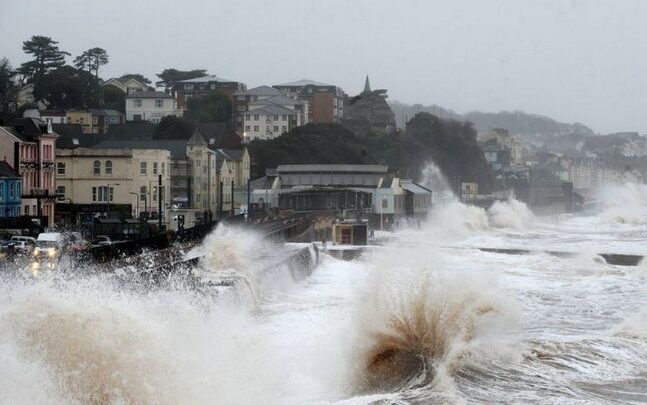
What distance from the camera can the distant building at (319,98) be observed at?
12344cm

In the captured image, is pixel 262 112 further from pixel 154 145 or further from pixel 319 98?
pixel 154 145

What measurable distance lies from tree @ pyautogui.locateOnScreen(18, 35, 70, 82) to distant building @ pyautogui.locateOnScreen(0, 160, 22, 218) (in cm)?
6353

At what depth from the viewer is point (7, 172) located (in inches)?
1502

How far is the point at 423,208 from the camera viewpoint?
76.9m

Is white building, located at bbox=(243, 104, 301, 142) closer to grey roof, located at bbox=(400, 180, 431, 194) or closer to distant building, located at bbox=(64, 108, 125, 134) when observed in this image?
distant building, located at bbox=(64, 108, 125, 134)

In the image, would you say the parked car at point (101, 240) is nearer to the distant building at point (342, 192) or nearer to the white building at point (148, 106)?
the distant building at point (342, 192)

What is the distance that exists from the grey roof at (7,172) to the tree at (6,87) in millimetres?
40347

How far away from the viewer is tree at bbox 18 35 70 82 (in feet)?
330

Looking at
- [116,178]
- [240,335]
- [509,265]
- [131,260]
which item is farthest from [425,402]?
[116,178]

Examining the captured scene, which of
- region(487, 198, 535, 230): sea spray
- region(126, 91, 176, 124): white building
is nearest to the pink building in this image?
region(487, 198, 535, 230): sea spray

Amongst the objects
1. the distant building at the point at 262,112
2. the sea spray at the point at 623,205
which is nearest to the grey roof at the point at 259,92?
the distant building at the point at 262,112

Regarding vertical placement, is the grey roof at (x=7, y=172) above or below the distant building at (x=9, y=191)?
above

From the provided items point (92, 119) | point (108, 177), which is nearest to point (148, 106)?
point (92, 119)

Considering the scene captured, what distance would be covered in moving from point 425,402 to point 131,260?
41.5 feet
